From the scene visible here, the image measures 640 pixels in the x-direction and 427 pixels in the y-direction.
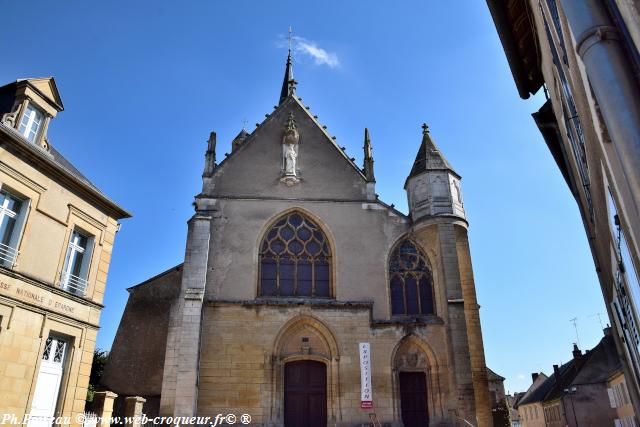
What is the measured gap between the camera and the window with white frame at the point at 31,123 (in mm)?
11562

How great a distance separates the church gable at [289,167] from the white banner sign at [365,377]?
18.0 ft

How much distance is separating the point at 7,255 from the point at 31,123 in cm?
357

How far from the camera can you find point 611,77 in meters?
4.35

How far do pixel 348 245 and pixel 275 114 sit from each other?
20.2 feet

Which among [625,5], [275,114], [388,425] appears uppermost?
[275,114]

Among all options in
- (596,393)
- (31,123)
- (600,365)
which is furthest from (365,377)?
(600,365)

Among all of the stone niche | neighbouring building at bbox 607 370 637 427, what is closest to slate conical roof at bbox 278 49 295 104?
the stone niche

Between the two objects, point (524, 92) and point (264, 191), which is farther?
point (264, 191)

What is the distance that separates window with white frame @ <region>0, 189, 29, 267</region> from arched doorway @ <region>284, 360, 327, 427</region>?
27.7 ft

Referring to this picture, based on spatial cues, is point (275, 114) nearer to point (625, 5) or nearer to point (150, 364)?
point (150, 364)

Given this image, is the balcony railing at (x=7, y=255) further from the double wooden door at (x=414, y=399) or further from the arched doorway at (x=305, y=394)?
the double wooden door at (x=414, y=399)

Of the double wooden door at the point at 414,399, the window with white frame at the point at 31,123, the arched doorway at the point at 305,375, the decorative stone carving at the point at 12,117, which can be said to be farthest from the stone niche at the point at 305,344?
the decorative stone carving at the point at 12,117

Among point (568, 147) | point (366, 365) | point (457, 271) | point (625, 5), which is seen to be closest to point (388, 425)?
point (366, 365)

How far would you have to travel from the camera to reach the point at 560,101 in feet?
29.3
